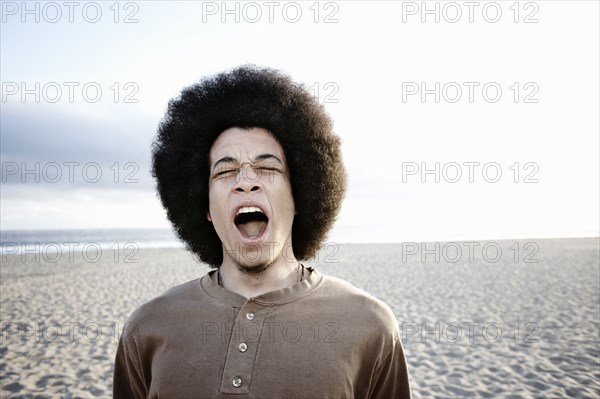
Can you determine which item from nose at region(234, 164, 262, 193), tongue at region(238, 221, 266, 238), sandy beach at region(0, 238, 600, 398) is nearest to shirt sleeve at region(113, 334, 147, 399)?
tongue at region(238, 221, 266, 238)

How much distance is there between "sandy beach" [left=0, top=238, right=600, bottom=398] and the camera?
7371 millimetres

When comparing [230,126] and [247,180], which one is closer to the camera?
[247,180]

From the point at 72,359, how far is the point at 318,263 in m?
15.7

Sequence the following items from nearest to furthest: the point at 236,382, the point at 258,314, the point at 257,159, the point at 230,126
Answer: the point at 236,382 → the point at 258,314 → the point at 257,159 → the point at 230,126

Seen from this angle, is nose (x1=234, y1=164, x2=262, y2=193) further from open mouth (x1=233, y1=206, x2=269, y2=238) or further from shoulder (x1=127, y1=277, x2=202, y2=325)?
shoulder (x1=127, y1=277, x2=202, y2=325)

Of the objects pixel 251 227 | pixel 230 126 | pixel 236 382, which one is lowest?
pixel 236 382

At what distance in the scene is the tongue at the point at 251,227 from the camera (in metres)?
2.36

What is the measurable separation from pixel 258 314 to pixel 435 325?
938 centimetres

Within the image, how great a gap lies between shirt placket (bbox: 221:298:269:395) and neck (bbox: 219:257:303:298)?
121 millimetres

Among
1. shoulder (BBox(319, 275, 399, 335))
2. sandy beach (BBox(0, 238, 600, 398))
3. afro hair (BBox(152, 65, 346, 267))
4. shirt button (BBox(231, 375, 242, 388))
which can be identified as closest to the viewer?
shirt button (BBox(231, 375, 242, 388))

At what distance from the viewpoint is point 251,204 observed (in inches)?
89.7

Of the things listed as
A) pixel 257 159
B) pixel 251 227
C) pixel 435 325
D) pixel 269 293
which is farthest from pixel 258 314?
pixel 435 325

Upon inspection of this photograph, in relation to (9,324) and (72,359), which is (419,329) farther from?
(9,324)

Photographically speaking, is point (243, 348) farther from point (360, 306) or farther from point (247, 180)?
point (247, 180)
